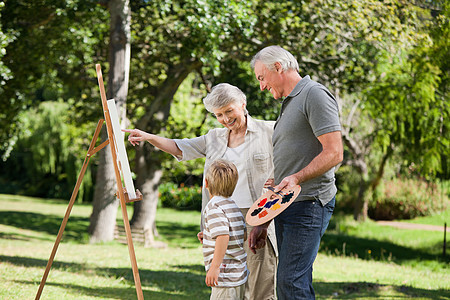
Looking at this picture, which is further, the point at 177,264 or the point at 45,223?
the point at 45,223

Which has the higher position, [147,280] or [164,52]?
[164,52]

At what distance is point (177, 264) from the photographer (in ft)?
27.6

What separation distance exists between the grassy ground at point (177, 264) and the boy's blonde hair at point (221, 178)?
2.77 metres

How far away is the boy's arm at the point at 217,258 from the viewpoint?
112 inches

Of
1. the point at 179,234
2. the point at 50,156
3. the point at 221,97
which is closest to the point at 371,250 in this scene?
the point at 179,234

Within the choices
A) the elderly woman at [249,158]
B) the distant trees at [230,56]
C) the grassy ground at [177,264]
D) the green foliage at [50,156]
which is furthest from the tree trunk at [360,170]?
the green foliage at [50,156]

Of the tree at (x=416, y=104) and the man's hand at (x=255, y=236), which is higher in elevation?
the tree at (x=416, y=104)

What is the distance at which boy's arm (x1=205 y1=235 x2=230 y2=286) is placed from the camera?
2.84 metres

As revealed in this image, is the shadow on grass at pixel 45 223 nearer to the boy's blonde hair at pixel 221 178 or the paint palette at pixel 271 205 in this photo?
the boy's blonde hair at pixel 221 178

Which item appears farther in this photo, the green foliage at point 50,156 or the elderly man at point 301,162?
the green foliage at point 50,156

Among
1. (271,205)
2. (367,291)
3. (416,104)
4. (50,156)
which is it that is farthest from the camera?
(50,156)

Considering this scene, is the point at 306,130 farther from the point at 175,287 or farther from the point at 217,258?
the point at 175,287

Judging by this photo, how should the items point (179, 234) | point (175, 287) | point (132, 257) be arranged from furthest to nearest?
1. point (179, 234)
2. point (175, 287)
3. point (132, 257)

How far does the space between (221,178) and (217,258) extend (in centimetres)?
45
